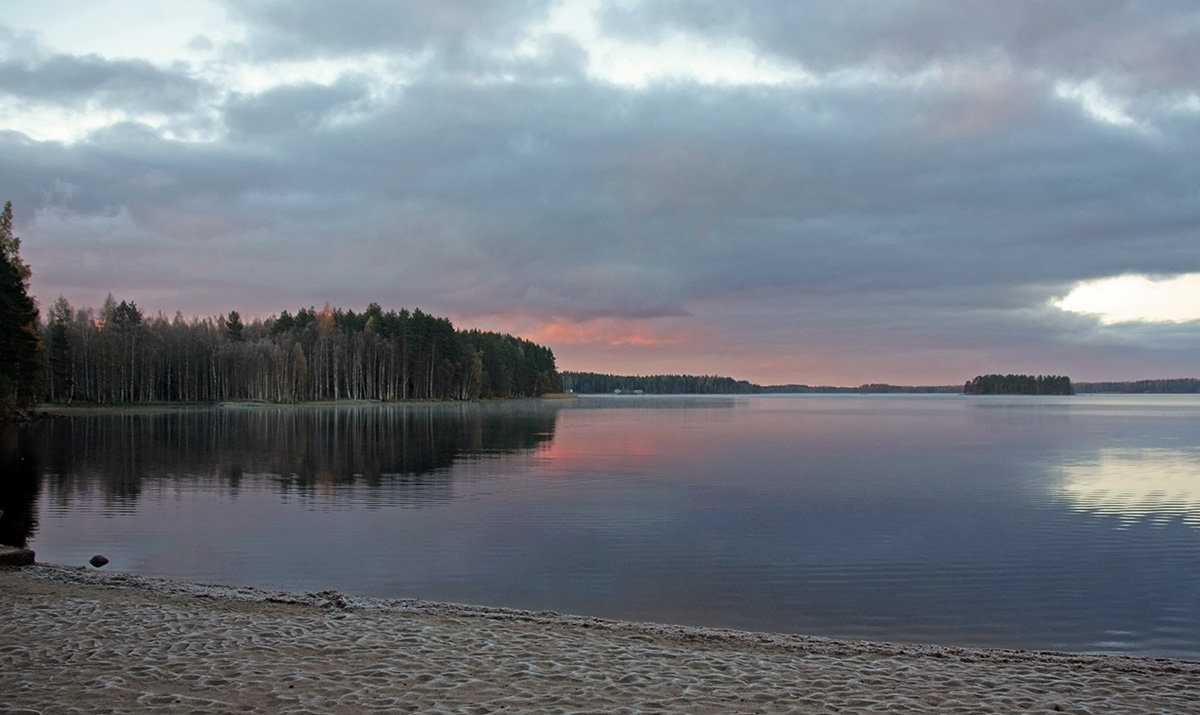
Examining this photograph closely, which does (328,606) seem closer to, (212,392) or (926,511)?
(926,511)

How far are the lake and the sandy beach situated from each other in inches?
98.4

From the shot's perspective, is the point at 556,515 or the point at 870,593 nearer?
the point at 870,593

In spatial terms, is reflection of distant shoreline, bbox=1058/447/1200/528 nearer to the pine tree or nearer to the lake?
the lake

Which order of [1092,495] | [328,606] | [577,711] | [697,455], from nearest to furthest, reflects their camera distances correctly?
[577,711] < [328,606] < [1092,495] < [697,455]

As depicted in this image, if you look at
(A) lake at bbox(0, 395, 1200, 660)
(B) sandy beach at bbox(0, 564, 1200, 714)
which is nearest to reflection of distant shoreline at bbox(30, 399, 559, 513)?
(A) lake at bbox(0, 395, 1200, 660)

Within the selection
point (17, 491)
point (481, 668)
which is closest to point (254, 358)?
point (17, 491)

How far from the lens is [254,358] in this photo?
129250mm

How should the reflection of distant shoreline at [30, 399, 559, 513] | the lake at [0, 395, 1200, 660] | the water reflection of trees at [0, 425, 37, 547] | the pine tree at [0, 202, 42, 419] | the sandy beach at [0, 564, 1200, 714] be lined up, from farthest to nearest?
the pine tree at [0, 202, 42, 419]
the reflection of distant shoreline at [30, 399, 559, 513]
the water reflection of trees at [0, 425, 37, 547]
the lake at [0, 395, 1200, 660]
the sandy beach at [0, 564, 1200, 714]

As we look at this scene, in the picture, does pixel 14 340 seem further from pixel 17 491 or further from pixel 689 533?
pixel 689 533

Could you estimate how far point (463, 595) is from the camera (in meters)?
15.5

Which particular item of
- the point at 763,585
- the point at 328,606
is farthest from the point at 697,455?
the point at 328,606

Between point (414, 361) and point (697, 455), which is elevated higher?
point (414, 361)

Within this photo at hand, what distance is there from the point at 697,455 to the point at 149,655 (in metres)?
39.8

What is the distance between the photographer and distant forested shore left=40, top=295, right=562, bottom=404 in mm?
113188
